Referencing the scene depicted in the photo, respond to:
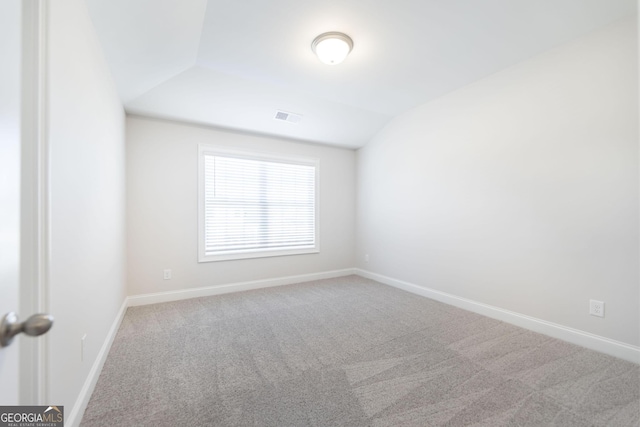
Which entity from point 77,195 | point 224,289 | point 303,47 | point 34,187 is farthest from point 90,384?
point 303,47

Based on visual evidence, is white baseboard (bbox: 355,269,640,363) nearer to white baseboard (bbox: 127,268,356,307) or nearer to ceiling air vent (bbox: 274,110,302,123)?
white baseboard (bbox: 127,268,356,307)

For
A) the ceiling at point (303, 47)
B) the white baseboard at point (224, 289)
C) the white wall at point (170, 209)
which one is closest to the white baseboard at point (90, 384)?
the white baseboard at point (224, 289)

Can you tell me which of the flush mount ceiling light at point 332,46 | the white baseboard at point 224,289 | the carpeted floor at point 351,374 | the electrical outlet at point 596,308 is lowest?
the carpeted floor at point 351,374

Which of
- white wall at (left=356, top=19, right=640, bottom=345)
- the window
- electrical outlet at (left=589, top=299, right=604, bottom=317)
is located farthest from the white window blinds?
electrical outlet at (left=589, top=299, right=604, bottom=317)

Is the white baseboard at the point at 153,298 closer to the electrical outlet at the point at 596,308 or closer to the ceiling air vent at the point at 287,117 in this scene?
the ceiling air vent at the point at 287,117

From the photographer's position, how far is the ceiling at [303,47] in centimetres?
192

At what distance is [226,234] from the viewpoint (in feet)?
12.4

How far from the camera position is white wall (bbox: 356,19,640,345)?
2041mm

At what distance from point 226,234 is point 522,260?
3629 mm

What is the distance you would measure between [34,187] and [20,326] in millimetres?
610

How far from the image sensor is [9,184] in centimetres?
58

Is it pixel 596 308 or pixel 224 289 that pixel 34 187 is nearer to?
pixel 224 289

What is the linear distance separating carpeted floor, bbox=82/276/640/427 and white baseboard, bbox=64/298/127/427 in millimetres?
49

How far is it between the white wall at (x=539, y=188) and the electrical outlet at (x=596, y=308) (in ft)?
0.13
